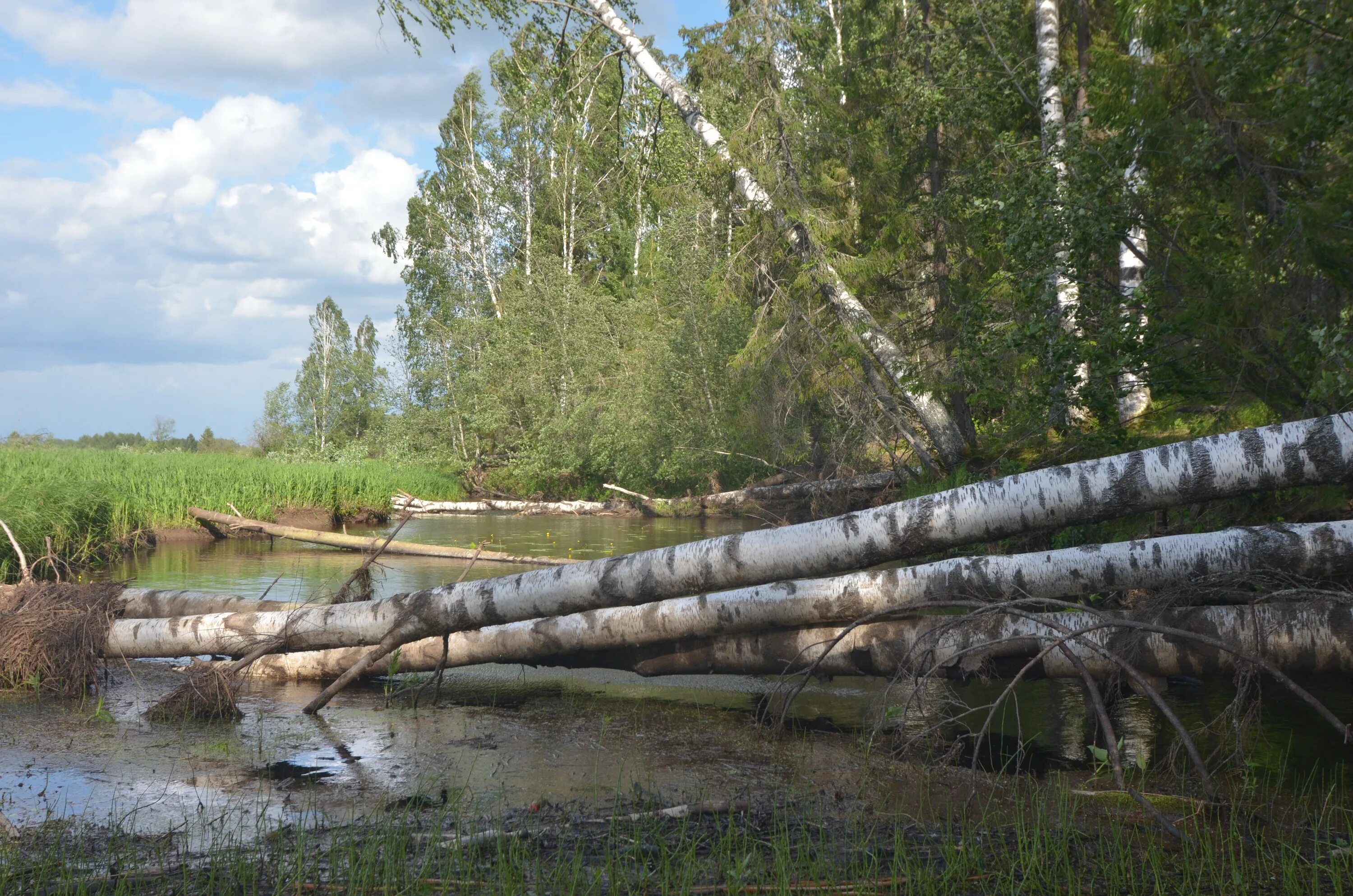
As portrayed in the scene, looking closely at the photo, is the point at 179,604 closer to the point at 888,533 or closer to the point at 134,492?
the point at 888,533

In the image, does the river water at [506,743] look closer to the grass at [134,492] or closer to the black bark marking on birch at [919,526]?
the black bark marking on birch at [919,526]

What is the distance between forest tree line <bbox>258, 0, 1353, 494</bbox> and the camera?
668 centimetres

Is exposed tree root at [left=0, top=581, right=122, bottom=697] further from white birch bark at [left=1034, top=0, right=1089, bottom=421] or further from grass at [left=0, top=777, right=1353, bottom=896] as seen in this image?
white birch bark at [left=1034, top=0, right=1089, bottom=421]

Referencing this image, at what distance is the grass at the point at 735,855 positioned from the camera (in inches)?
120

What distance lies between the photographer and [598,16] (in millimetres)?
15133

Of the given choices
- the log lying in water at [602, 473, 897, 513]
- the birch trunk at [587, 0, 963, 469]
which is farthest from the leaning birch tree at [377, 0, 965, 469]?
the log lying in water at [602, 473, 897, 513]

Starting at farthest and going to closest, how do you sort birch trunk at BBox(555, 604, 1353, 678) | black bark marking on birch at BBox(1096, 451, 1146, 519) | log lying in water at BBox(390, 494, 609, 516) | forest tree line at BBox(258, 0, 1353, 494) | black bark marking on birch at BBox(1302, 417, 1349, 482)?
log lying in water at BBox(390, 494, 609, 516) → forest tree line at BBox(258, 0, 1353, 494) → black bark marking on birch at BBox(1096, 451, 1146, 519) → birch trunk at BBox(555, 604, 1353, 678) → black bark marking on birch at BBox(1302, 417, 1349, 482)

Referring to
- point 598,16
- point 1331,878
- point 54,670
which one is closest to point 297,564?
point 54,670

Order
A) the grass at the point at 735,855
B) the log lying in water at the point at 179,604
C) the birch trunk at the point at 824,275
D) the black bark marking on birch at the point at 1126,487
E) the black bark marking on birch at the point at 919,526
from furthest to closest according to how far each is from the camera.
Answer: the birch trunk at the point at 824,275 → the log lying in water at the point at 179,604 → the black bark marking on birch at the point at 919,526 → the black bark marking on birch at the point at 1126,487 → the grass at the point at 735,855

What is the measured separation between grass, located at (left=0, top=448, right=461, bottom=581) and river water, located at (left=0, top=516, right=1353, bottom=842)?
239 inches

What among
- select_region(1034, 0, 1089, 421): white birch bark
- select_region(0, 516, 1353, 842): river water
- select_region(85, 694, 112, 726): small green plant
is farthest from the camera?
select_region(1034, 0, 1089, 421): white birch bark

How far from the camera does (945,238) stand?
1484 cm

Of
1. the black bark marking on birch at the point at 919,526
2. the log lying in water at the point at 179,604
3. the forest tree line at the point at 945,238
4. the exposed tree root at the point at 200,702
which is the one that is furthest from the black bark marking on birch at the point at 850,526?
the log lying in water at the point at 179,604

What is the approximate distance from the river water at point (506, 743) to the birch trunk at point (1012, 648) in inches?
12.2
